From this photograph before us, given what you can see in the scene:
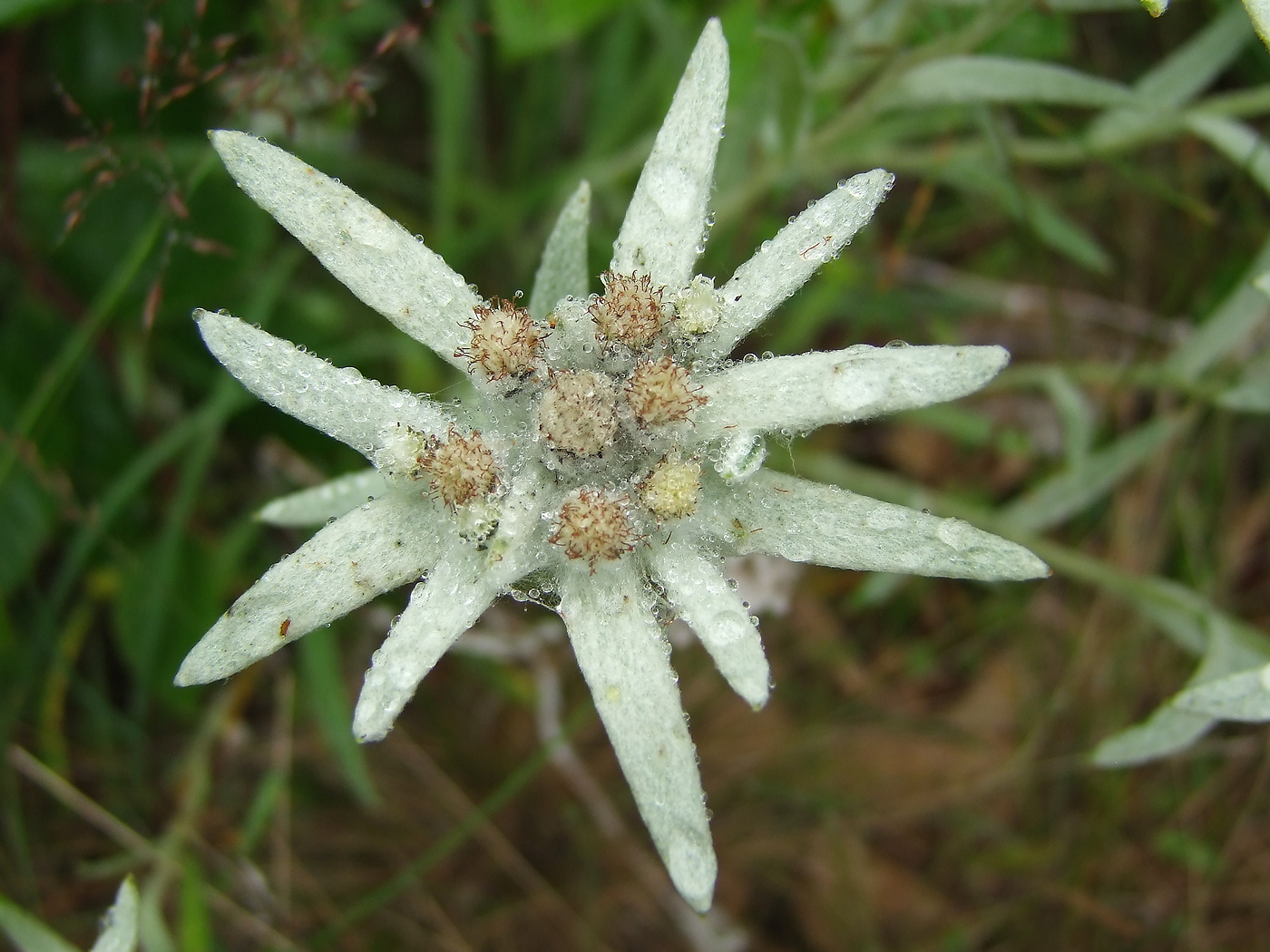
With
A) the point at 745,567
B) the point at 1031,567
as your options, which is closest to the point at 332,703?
the point at 745,567

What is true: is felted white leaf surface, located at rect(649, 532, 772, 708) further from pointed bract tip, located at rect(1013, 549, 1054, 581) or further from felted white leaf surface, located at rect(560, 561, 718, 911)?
pointed bract tip, located at rect(1013, 549, 1054, 581)

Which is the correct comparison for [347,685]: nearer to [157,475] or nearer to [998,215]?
[157,475]

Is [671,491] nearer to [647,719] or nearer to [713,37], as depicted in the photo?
[647,719]

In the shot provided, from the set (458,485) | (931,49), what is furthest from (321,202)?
(931,49)

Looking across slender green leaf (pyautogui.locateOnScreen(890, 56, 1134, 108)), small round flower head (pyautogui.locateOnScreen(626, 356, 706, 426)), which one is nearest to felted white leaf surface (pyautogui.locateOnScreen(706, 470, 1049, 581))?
small round flower head (pyautogui.locateOnScreen(626, 356, 706, 426))

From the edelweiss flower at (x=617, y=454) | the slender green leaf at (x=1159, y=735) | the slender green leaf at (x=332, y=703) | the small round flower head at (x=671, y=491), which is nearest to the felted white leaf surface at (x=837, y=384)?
the edelweiss flower at (x=617, y=454)

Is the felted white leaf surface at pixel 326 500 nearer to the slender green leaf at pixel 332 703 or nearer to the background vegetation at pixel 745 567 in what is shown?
the background vegetation at pixel 745 567
